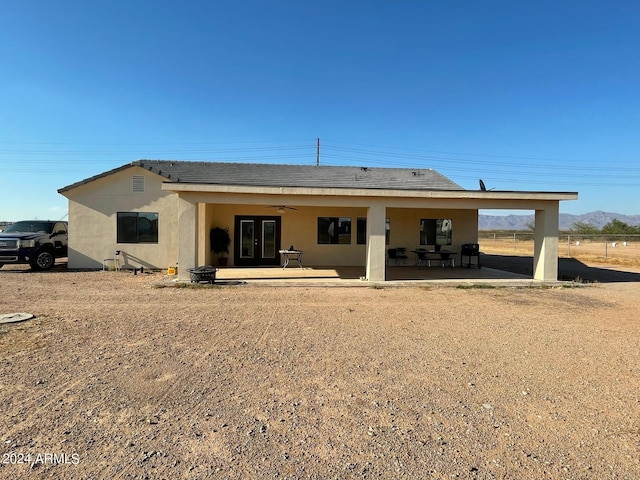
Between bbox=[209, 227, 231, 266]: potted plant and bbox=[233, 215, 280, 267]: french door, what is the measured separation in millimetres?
407

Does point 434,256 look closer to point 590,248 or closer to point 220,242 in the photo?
point 220,242

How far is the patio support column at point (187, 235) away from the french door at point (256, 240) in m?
4.84

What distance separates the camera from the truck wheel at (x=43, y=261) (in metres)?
Answer: 14.0

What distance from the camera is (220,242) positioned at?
1580cm

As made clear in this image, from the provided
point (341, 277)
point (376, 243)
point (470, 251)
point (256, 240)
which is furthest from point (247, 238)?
point (470, 251)

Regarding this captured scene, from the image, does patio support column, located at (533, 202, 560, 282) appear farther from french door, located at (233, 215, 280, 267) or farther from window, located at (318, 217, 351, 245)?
french door, located at (233, 215, 280, 267)

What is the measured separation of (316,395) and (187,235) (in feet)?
28.9

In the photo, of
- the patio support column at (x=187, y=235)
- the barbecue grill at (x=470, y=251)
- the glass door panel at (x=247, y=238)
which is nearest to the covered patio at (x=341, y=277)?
the patio support column at (x=187, y=235)

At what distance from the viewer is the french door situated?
16.2 meters

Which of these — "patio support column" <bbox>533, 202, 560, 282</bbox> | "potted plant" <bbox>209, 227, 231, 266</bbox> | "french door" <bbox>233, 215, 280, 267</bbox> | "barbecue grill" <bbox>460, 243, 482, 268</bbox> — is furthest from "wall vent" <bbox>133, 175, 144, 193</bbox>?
"patio support column" <bbox>533, 202, 560, 282</bbox>

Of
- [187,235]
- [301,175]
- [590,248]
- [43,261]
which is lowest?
[43,261]

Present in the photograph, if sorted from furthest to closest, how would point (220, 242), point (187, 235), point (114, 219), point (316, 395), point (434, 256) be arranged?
point (434, 256), point (220, 242), point (114, 219), point (187, 235), point (316, 395)

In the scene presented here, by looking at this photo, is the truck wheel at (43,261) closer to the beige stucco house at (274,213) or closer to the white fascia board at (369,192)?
the beige stucco house at (274,213)

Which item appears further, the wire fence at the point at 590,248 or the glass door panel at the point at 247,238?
the wire fence at the point at 590,248
